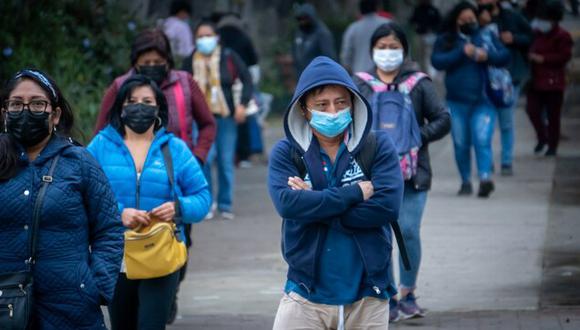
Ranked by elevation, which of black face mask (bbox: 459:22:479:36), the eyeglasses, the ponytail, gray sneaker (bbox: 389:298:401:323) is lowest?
gray sneaker (bbox: 389:298:401:323)

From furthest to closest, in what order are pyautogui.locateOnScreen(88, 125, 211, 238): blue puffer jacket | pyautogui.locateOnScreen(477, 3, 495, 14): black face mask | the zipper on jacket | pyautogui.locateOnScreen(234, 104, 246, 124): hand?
pyautogui.locateOnScreen(477, 3, 495, 14): black face mask < pyautogui.locateOnScreen(234, 104, 246, 124): hand < pyautogui.locateOnScreen(88, 125, 211, 238): blue puffer jacket < the zipper on jacket

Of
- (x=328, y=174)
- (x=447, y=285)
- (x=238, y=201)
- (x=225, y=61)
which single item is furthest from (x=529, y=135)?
(x=328, y=174)

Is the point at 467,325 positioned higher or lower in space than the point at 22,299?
lower

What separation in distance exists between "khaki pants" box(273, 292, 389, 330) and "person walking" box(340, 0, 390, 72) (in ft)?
33.1

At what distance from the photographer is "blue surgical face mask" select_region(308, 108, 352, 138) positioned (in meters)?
5.41

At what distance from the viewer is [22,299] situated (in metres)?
5.06

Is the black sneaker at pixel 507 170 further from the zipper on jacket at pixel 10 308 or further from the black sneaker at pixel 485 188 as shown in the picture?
the zipper on jacket at pixel 10 308

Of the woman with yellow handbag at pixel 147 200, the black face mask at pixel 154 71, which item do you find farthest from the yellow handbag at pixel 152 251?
the black face mask at pixel 154 71

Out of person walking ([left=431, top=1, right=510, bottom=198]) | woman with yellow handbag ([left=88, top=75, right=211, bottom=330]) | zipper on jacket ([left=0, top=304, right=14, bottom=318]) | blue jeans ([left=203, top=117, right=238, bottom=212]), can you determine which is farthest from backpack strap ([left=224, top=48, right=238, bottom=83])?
zipper on jacket ([left=0, top=304, right=14, bottom=318])

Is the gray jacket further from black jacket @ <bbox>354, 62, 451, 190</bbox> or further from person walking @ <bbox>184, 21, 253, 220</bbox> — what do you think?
black jacket @ <bbox>354, 62, 451, 190</bbox>

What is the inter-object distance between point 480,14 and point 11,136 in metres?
8.99

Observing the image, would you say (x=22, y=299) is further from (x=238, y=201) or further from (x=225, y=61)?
(x=238, y=201)

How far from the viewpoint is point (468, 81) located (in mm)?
13211

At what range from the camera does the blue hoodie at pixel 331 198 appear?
531cm
